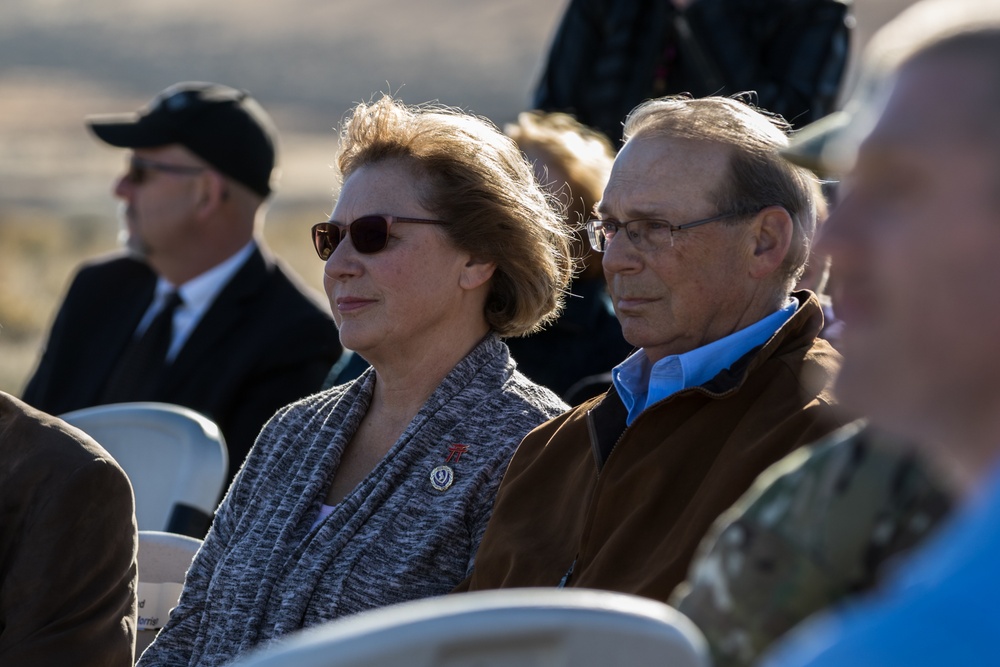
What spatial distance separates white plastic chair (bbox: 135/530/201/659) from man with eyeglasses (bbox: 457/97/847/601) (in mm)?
891

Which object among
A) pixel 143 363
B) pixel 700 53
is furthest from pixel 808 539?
pixel 143 363

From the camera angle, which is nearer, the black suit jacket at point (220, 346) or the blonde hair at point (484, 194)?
the blonde hair at point (484, 194)

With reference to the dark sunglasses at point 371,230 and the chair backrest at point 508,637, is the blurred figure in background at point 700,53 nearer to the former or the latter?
the dark sunglasses at point 371,230

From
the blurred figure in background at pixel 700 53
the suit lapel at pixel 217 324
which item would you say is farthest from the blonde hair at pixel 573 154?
the suit lapel at pixel 217 324

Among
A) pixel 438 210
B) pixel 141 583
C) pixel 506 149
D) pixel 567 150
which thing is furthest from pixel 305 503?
pixel 567 150

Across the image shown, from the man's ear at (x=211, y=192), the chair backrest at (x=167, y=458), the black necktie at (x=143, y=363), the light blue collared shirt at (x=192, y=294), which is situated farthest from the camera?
the man's ear at (x=211, y=192)

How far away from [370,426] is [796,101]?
210 centimetres

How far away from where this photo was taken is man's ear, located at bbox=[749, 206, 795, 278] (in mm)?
2873

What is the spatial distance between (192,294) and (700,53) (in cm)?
218

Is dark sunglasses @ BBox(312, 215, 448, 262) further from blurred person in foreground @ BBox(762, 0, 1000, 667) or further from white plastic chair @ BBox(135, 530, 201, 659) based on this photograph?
blurred person in foreground @ BBox(762, 0, 1000, 667)

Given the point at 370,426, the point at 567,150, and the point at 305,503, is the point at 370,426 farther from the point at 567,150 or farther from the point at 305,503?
the point at 567,150

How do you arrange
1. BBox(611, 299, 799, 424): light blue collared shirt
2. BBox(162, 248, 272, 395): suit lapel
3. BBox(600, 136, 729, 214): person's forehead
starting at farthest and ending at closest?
BBox(162, 248, 272, 395): suit lapel → BBox(600, 136, 729, 214): person's forehead → BBox(611, 299, 799, 424): light blue collared shirt

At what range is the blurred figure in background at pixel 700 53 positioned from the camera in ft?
15.4

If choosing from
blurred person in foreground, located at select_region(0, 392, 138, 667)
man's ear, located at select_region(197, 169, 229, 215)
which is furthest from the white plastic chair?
man's ear, located at select_region(197, 169, 229, 215)
